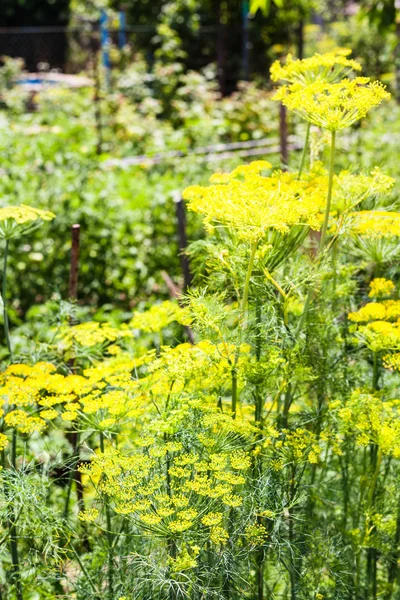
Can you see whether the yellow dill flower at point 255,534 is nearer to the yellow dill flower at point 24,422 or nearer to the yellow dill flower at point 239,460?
the yellow dill flower at point 239,460

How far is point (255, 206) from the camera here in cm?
191

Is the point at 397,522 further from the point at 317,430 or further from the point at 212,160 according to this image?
the point at 212,160

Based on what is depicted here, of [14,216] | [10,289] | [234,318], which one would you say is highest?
[14,216]

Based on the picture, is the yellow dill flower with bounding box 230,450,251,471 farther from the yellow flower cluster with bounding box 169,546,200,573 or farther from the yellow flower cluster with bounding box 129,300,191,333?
the yellow flower cluster with bounding box 129,300,191,333

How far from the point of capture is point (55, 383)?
2.14 metres

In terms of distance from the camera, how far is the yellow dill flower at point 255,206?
189 centimetres

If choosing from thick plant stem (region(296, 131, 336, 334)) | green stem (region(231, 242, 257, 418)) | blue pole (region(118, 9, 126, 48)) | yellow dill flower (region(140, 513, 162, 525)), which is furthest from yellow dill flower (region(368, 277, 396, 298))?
blue pole (region(118, 9, 126, 48))

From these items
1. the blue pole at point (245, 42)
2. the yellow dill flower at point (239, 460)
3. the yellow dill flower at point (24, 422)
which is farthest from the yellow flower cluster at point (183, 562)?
the blue pole at point (245, 42)

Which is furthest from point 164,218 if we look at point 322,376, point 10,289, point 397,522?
point 397,522

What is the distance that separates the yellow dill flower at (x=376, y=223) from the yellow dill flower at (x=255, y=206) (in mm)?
176

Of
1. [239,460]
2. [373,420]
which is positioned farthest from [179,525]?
[373,420]

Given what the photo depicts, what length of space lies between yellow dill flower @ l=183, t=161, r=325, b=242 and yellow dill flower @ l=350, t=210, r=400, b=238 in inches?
6.9

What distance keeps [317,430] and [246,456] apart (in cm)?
50

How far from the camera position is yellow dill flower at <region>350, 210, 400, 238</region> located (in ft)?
7.43
